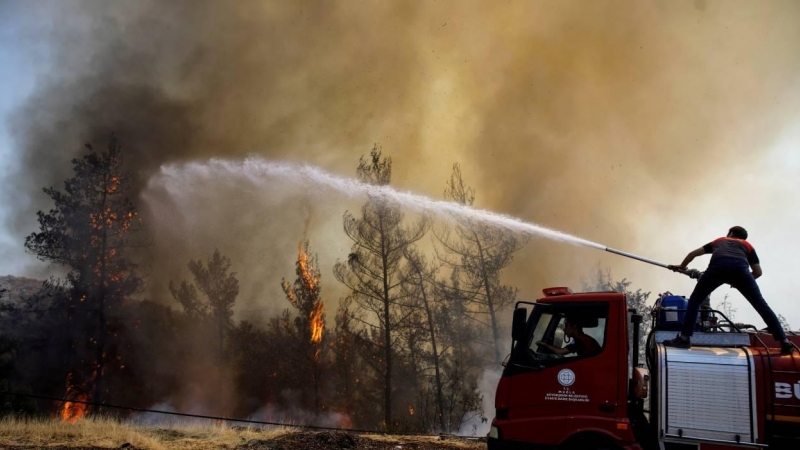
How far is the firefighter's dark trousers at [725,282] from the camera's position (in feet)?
21.5

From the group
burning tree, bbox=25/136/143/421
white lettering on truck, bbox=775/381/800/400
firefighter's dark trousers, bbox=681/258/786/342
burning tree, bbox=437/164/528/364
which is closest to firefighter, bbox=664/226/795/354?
firefighter's dark trousers, bbox=681/258/786/342

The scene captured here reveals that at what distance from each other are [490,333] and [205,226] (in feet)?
59.5

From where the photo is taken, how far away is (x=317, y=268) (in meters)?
32.8

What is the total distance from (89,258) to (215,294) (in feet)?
32.6

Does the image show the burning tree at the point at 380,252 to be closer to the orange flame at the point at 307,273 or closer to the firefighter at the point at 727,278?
the orange flame at the point at 307,273

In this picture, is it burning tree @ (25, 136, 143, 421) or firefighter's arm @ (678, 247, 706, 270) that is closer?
firefighter's arm @ (678, 247, 706, 270)

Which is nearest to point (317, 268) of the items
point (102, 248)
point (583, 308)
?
point (102, 248)

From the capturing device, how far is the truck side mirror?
6.80 m

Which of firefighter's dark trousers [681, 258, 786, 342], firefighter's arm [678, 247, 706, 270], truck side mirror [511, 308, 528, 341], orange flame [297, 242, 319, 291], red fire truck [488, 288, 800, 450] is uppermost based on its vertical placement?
orange flame [297, 242, 319, 291]

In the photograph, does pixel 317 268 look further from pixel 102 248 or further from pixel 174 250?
pixel 102 248

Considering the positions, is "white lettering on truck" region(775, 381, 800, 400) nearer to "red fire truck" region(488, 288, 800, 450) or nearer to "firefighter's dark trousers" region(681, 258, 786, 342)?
"red fire truck" region(488, 288, 800, 450)

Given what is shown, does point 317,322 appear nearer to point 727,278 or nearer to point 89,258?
point 89,258

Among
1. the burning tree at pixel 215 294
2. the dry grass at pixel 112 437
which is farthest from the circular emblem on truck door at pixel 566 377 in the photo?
the burning tree at pixel 215 294

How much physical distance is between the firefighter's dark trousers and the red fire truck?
0.30m
